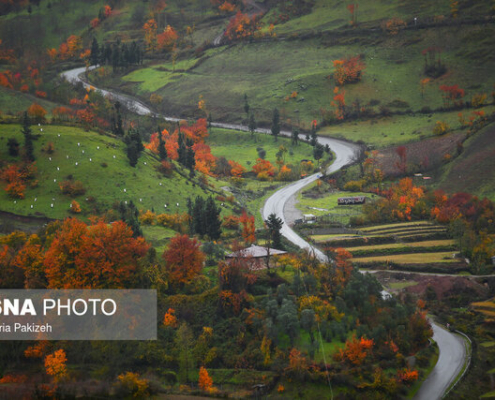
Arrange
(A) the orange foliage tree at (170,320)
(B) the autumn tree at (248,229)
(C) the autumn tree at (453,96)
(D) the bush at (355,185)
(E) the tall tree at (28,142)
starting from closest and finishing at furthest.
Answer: (A) the orange foliage tree at (170,320)
(B) the autumn tree at (248,229)
(E) the tall tree at (28,142)
(D) the bush at (355,185)
(C) the autumn tree at (453,96)

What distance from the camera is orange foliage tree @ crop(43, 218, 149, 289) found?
236ft

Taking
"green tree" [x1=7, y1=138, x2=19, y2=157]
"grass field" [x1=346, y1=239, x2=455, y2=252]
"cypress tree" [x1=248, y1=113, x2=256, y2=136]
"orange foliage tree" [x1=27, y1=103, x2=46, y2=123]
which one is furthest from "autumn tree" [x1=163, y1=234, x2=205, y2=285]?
"cypress tree" [x1=248, y1=113, x2=256, y2=136]

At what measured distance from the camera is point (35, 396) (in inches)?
2379

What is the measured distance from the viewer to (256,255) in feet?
281

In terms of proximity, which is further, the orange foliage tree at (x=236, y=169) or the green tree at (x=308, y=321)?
the orange foliage tree at (x=236, y=169)

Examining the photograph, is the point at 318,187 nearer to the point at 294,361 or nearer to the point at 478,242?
the point at 478,242

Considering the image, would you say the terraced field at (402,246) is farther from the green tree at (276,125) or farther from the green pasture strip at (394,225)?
the green tree at (276,125)

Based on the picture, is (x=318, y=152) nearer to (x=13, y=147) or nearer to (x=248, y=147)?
(x=248, y=147)

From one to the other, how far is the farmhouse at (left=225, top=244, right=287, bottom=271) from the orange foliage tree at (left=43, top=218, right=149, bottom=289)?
1537 cm

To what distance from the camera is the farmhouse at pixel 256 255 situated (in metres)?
81.9

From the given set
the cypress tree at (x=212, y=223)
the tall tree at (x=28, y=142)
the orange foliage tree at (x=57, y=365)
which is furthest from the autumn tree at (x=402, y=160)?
the orange foliage tree at (x=57, y=365)

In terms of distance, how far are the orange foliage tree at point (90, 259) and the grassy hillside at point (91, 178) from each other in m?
27.7

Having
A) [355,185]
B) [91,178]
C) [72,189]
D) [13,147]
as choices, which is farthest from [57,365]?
[355,185]

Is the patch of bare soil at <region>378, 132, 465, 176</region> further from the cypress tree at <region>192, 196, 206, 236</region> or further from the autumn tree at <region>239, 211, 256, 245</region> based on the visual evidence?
the cypress tree at <region>192, 196, 206, 236</region>
